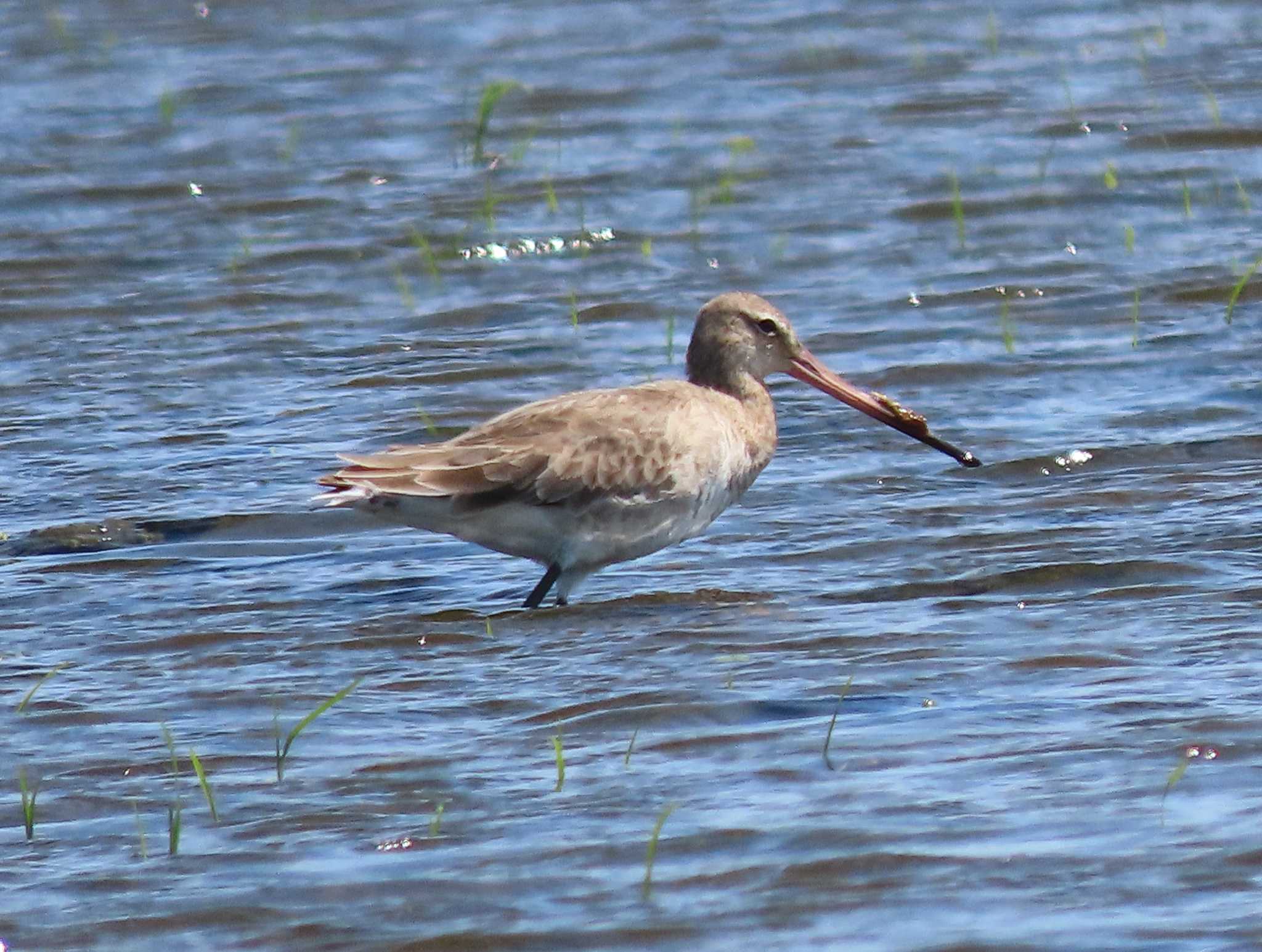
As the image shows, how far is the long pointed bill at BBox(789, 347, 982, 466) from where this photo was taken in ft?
28.5

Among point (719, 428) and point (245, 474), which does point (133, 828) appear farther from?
point (245, 474)

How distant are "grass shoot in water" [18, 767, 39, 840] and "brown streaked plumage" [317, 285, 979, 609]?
1.72m

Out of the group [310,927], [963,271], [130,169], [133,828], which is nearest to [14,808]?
[133,828]

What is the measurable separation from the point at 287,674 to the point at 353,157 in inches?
294

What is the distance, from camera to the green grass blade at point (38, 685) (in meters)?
6.66

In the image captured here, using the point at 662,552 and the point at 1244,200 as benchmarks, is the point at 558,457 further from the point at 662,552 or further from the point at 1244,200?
the point at 1244,200

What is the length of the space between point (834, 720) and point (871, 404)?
280 centimetres

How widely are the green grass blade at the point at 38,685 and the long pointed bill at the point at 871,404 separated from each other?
2.85 meters

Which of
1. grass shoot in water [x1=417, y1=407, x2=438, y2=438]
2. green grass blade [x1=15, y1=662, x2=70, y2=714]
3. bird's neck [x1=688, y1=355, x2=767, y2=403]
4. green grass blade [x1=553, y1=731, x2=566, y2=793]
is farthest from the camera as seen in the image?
grass shoot in water [x1=417, y1=407, x2=438, y2=438]

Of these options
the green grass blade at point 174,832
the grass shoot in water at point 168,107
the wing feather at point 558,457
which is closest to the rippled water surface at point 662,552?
the green grass blade at point 174,832

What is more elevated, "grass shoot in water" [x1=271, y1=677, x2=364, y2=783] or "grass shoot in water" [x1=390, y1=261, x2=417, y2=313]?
"grass shoot in water" [x1=271, y1=677, x2=364, y2=783]

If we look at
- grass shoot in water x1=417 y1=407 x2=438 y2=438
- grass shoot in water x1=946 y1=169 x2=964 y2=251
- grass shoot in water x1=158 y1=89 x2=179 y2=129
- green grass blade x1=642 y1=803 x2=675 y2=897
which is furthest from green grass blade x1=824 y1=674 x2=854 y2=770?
grass shoot in water x1=158 y1=89 x2=179 y2=129

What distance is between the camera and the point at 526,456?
7.86 m

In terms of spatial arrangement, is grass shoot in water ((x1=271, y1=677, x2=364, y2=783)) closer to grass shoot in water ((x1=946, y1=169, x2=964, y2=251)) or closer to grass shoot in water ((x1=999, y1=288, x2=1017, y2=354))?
grass shoot in water ((x1=999, y1=288, x2=1017, y2=354))
